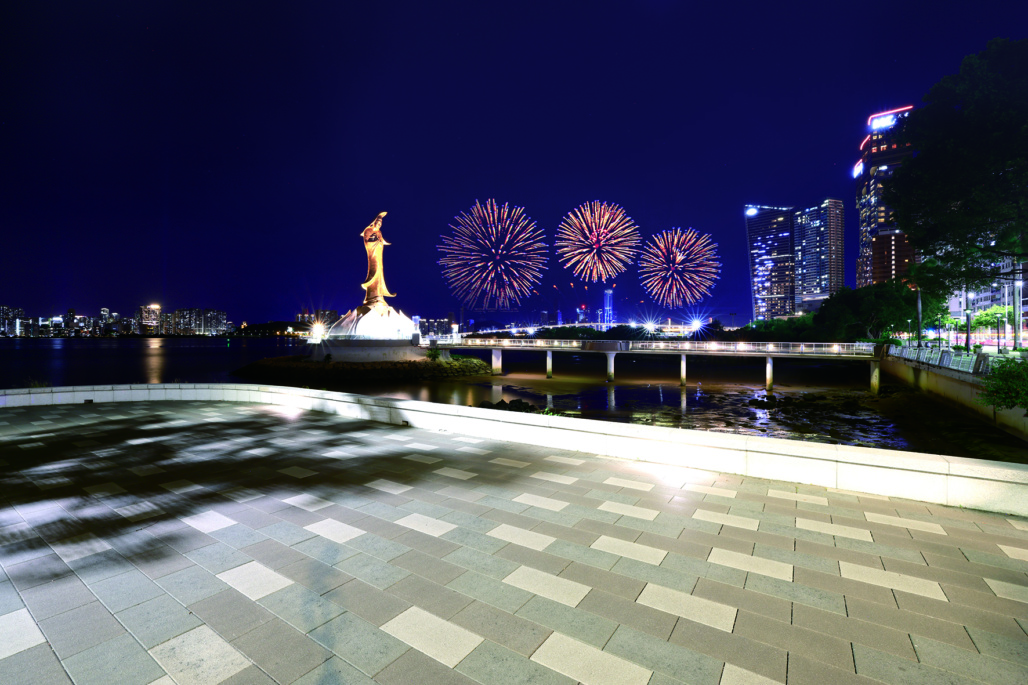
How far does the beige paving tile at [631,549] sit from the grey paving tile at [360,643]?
→ 270cm

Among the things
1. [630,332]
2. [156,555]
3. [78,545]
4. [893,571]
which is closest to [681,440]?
[893,571]

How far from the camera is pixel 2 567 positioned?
5.30 m

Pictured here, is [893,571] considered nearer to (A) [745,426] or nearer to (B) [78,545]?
(B) [78,545]

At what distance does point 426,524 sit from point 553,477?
2872mm

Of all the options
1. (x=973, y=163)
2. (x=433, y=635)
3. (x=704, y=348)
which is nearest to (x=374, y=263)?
(x=704, y=348)

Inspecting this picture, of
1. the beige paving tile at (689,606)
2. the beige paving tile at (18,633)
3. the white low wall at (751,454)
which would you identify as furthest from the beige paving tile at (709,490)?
the beige paving tile at (18,633)

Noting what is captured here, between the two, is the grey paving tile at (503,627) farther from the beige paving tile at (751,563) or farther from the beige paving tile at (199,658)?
the beige paving tile at (751,563)

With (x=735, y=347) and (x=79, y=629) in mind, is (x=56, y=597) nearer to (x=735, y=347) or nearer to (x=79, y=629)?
(x=79, y=629)

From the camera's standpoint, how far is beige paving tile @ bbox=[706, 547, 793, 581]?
5.14 meters

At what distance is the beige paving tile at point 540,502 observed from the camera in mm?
7199

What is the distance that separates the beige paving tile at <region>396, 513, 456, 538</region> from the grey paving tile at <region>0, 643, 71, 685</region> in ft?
11.4

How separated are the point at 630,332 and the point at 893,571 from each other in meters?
130

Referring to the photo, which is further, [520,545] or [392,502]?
[392,502]

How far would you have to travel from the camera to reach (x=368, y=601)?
15.1 ft
